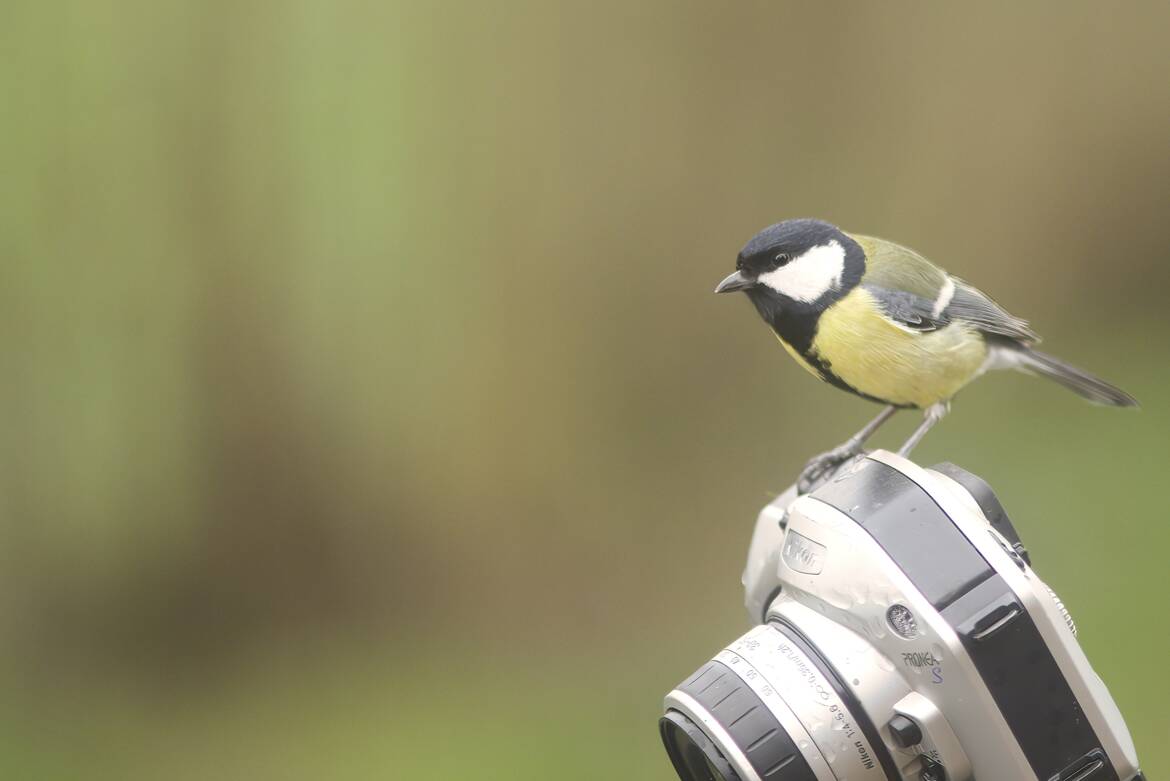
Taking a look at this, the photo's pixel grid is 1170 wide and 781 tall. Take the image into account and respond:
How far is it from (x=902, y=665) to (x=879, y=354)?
42 centimetres

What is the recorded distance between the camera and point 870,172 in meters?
2.10

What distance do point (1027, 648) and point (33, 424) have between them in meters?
1.65

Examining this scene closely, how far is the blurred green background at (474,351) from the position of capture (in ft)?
5.93

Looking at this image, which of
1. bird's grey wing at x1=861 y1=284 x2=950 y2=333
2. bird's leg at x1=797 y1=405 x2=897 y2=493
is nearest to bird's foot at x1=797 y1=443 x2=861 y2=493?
bird's leg at x1=797 y1=405 x2=897 y2=493

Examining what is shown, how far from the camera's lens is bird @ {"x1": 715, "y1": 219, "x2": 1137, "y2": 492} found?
38.9 inches

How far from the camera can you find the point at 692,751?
2.38 feet

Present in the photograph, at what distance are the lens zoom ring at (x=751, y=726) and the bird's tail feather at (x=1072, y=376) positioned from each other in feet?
1.99

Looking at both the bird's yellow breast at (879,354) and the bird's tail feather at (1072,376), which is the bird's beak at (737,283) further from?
the bird's tail feather at (1072,376)

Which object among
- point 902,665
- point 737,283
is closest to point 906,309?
point 737,283

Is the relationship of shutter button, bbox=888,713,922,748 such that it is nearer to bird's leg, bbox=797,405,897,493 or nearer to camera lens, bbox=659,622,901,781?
camera lens, bbox=659,622,901,781

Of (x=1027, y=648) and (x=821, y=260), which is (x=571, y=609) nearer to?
(x=821, y=260)

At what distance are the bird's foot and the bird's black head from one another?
5.2 inches

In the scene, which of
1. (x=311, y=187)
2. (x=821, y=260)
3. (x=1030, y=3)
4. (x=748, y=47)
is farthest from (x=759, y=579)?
(x=1030, y=3)

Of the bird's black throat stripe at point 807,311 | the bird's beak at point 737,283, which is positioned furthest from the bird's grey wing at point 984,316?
the bird's beak at point 737,283
